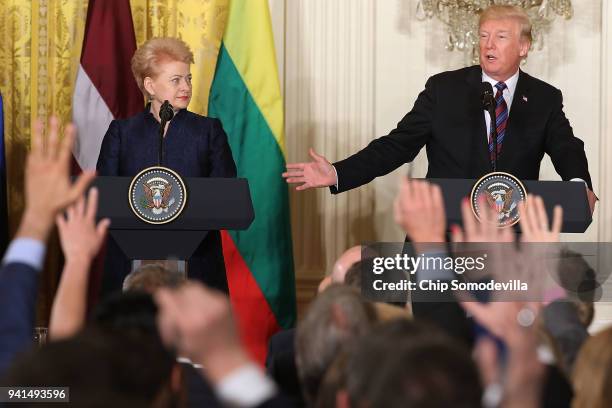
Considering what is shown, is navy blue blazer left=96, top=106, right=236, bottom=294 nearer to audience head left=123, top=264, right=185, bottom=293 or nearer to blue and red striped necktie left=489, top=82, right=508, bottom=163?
blue and red striped necktie left=489, top=82, right=508, bottom=163

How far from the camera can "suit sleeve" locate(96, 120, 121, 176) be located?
447 centimetres

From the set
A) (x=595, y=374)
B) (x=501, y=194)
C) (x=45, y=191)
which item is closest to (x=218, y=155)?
Answer: (x=501, y=194)

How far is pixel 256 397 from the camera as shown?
62.7 inches

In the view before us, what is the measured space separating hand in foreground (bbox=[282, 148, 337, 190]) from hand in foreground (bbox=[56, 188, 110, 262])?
6.36 feet

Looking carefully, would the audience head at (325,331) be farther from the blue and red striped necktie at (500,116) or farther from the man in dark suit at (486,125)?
the blue and red striped necktie at (500,116)

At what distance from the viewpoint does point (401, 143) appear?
15.3ft

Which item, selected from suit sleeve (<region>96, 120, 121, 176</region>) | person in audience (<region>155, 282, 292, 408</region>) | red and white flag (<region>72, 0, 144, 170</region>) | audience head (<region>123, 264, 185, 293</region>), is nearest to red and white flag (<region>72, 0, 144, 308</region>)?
red and white flag (<region>72, 0, 144, 170</region>)

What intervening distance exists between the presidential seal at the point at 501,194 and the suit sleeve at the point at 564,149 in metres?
0.90

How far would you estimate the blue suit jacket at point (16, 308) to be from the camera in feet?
6.00

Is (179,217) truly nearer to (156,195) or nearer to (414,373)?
(156,195)

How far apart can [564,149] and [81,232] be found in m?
2.78

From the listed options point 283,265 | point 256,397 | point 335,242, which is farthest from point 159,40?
point 256,397

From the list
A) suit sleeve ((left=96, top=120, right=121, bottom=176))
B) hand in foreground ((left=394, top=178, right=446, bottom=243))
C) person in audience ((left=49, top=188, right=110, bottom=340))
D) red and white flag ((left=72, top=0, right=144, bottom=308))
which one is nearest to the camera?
person in audience ((left=49, top=188, right=110, bottom=340))

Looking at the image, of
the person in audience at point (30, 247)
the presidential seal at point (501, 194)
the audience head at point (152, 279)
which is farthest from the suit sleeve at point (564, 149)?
the person in audience at point (30, 247)
